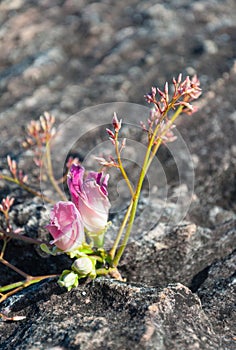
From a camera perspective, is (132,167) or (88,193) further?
(132,167)

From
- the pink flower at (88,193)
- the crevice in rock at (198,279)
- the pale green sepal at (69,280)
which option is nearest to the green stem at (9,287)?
the pale green sepal at (69,280)

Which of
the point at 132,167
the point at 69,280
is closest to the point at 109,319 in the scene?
the point at 69,280

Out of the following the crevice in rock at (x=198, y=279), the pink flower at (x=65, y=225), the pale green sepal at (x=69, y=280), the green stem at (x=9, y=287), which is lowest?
the green stem at (x=9, y=287)

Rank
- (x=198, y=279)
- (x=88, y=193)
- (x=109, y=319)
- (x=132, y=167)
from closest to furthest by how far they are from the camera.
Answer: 1. (x=109, y=319)
2. (x=88, y=193)
3. (x=198, y=279)
4. (x=132, y=167)

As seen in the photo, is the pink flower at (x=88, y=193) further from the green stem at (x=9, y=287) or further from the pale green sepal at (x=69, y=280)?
the green stem at (x=9, y=287)

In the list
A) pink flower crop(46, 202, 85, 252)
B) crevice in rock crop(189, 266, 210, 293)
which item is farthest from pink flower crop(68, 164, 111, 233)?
crevice in rock crop(189, 266, 210, 293)

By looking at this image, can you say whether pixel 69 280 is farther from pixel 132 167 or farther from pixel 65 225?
pixel 132 167

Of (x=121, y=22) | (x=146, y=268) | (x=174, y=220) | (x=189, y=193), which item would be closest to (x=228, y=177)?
(x=189, y=193)
